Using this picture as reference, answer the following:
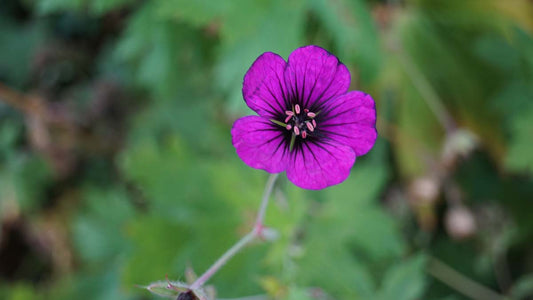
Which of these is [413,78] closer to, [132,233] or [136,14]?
[136,14]

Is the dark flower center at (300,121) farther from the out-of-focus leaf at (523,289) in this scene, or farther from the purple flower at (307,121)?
the out-of-focus leaf at (523,289)

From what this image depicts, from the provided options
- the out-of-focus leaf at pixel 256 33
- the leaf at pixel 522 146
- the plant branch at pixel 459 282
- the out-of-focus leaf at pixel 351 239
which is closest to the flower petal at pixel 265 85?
the out-of-focus leaf at pixel 256 33

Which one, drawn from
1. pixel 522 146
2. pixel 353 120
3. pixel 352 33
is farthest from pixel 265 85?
pixel 522 146

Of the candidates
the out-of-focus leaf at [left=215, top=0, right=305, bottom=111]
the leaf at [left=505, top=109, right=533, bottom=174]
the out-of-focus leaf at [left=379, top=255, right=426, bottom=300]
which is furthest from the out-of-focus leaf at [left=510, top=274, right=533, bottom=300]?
the out-of-focus leaf at [left=215, top=0, right=305, bottom=111]

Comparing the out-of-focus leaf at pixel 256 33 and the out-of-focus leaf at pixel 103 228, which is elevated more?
the out-of-focus leaf at pixel 256 33

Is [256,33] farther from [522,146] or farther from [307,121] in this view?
[522,146]
